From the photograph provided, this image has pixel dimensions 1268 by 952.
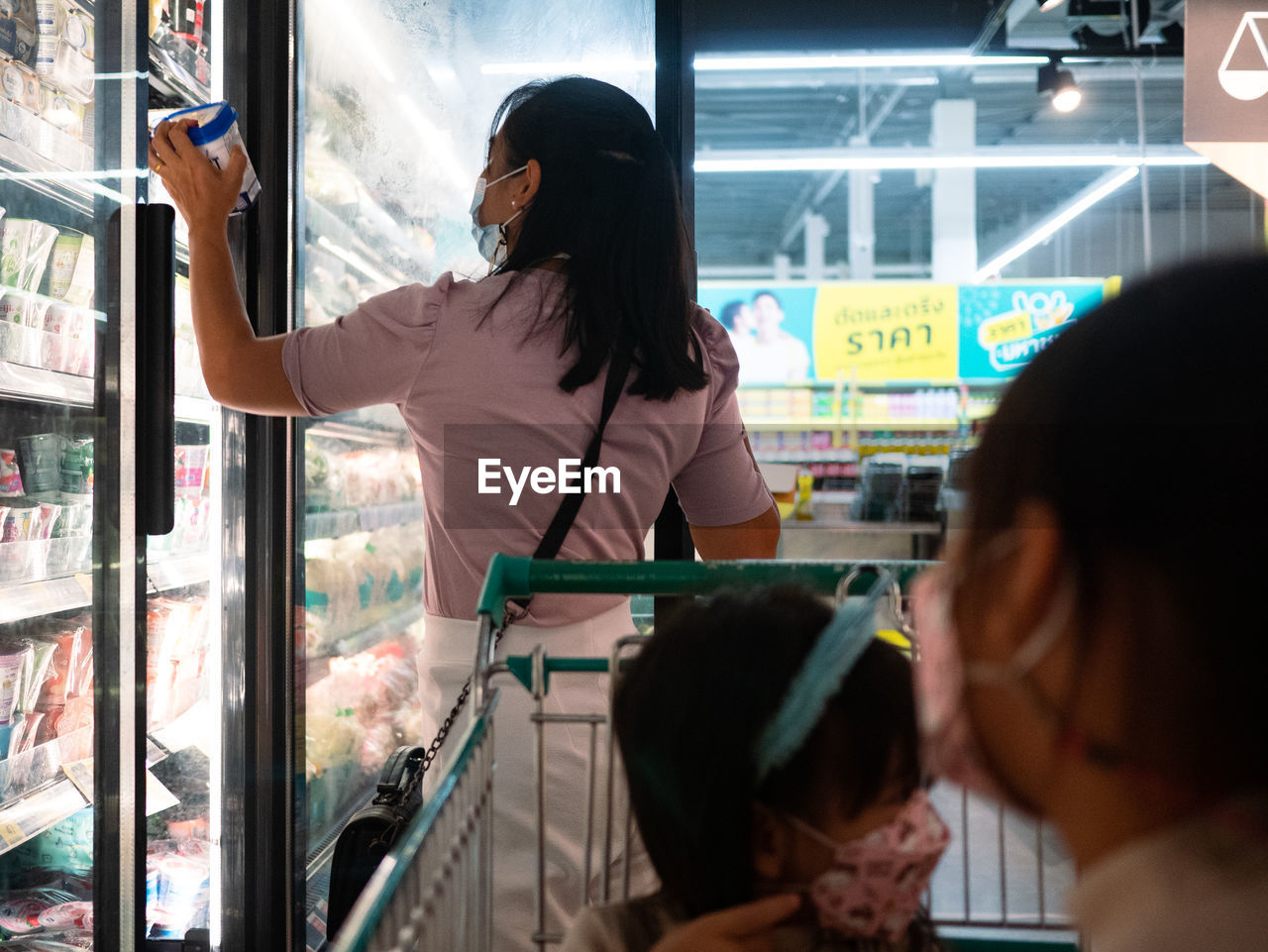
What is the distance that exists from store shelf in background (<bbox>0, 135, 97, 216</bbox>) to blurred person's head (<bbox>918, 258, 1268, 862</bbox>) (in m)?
1.49

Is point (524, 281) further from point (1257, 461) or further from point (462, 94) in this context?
point (462, 94)

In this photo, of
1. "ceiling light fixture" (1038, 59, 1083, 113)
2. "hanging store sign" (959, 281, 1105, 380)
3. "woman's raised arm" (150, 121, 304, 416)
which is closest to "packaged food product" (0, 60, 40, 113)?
"woman's raised arm" (150, 121, 304, 416)

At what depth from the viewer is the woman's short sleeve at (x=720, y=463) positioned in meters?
1.43

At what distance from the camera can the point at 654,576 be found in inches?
35.5

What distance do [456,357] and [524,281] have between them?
0.13 metres

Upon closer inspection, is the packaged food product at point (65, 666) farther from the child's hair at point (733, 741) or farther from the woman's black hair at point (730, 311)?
the woman's black hair at point (730, 311)

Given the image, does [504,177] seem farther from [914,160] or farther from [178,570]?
[914,160]

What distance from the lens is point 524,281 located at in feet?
4.07

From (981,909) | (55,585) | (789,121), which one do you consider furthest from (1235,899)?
(789,121)

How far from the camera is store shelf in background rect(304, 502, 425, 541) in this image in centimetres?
229

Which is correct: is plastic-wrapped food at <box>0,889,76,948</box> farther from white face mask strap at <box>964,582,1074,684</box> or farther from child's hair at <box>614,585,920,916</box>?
white face mask strap at <box>964,582,1074,684</box>

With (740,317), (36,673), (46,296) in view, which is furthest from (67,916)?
(740,317)

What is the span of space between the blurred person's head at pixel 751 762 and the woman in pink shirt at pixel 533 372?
0.61 m

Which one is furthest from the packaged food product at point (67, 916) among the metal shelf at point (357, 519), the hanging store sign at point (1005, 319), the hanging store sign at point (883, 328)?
the hanging store sign at point (1005, 319)
